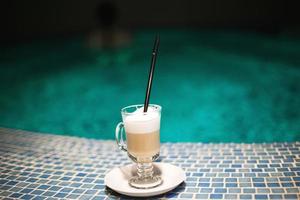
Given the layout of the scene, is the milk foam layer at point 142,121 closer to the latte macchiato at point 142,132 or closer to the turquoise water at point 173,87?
the latte macchiato at point 142,132

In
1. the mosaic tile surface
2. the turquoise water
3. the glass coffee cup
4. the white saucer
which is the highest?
the glass coffee cup

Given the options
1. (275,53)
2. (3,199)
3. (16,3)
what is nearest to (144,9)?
(16,3)

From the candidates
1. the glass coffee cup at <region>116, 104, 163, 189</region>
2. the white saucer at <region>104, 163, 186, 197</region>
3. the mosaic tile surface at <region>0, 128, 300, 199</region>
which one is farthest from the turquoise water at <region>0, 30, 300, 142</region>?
the glass coffee cup at <region>116, 104, 163, 189</region>

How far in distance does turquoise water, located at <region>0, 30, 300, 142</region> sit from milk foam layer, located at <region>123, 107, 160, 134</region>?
1838 millimetres

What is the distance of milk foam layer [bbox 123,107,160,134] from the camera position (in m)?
2.09

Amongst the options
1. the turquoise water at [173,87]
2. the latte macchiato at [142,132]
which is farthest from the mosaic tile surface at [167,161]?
the turquoise water at [173,87]

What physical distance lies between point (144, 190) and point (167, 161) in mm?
713

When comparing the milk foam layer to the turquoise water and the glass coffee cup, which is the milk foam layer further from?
the turquoise water

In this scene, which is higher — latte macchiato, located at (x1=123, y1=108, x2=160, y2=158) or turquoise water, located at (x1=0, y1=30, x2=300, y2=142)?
latte macchiato, located at (x1=123, y1=108, x2=160, y2=158)

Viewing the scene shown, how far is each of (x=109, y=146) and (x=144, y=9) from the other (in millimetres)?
12985

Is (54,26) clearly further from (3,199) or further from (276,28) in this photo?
(3,199)

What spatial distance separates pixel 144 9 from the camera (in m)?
15.5

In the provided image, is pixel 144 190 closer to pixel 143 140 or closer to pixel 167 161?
pixel 143 140

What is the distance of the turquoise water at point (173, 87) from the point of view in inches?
179
